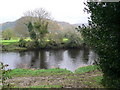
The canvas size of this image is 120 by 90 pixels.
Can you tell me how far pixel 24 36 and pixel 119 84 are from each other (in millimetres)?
24113

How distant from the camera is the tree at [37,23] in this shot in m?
23.5

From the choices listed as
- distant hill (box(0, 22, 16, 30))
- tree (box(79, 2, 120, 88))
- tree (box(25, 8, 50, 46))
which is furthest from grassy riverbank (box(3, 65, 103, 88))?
tree (box(25, 8, 50, 46))

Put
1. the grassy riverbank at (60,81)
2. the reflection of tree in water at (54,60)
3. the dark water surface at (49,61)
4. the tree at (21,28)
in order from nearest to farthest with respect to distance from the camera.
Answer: the grassy riverbank at (60,81)
the dark water surface at (49,61)
the reflection of tree in water at (54,60)
the tree at (21,28)

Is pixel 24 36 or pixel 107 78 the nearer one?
pixel 107 78

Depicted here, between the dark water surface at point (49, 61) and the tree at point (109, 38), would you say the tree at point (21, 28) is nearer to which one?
the dark water surface at point (49, 61)

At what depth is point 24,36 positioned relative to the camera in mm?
24969

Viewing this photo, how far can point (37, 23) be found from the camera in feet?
78.5

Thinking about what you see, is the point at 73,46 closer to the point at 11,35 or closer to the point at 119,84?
the point at 11,35

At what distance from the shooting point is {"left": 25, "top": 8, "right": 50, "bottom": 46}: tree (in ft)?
76.9

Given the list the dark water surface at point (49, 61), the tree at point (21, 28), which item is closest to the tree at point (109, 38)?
the dark water surface at point (49, 61)

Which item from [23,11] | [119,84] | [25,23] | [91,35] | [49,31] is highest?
[23,11]

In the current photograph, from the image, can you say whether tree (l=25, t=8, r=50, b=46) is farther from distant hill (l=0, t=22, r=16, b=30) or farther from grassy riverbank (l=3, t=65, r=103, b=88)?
grassy riverbank (l=3, t=65, r=103, b=88)

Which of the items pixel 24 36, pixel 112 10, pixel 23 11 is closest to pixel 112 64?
pixel 112 10

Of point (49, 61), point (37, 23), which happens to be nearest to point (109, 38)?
point (49, 61)
